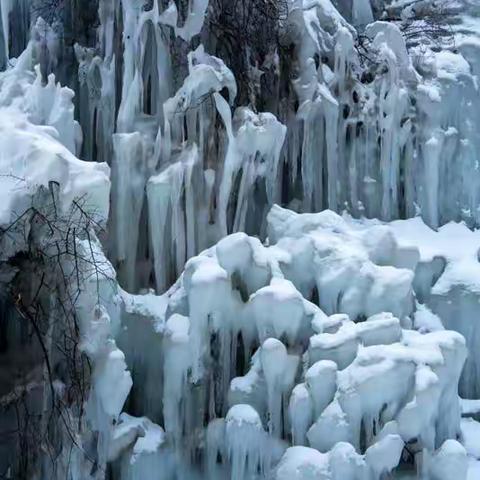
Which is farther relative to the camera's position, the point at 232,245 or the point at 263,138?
the point at 263,138

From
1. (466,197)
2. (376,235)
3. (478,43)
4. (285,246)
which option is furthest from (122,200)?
(478,43)

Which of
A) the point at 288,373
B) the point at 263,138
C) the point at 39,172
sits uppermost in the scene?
the point at 39,172

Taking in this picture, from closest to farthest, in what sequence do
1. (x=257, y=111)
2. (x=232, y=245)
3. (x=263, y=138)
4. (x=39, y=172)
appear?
(x=39, y=172), (x=232, y=245), (x=263, y=138), (x=257, y=111)

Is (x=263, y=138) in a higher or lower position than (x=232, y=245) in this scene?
higher

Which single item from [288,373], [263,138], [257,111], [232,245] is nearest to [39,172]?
[232,245]

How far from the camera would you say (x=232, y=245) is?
22.5 feet

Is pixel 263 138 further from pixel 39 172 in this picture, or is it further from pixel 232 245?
pixel 39 172

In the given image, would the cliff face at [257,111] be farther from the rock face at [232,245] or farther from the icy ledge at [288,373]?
the icy ledge at [288,373]

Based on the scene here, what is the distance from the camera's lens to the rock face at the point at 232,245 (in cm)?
600

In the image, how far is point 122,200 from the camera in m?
7.71

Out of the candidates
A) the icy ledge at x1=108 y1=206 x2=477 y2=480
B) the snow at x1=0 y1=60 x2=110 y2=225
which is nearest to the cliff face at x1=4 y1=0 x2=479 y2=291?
the icy ledge at x1=108 y1=206 x2=477 y2=480

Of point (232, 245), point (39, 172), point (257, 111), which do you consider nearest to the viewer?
point (39, 172)

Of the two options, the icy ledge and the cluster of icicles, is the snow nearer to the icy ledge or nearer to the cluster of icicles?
the icy ledge

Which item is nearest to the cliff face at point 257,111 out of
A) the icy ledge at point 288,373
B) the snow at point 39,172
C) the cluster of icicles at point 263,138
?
the cluster of icicles at point 263,138
